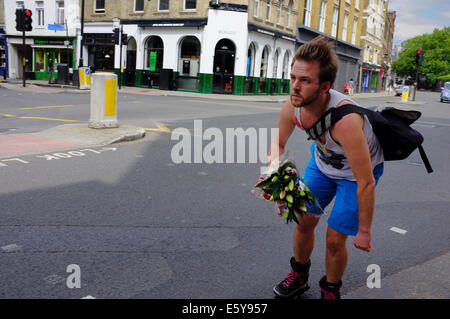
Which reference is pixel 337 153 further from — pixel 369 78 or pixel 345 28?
pixel 369 78

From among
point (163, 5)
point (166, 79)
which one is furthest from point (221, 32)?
point (163, 5)

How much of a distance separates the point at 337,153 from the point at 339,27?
42942 mm

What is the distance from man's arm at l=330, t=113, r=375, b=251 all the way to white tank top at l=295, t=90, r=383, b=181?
0.42ft

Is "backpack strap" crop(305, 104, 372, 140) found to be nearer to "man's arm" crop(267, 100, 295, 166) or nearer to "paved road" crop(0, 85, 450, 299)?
"man's arm" crop(267, 100, 295, 166)

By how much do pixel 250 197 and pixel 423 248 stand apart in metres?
2.04

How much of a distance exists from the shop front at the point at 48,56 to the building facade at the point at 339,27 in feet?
60.4

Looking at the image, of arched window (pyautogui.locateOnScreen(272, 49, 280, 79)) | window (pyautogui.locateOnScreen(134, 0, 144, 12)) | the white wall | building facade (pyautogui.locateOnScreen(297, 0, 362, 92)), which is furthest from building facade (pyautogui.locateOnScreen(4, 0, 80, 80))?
building facade (pyautogui.locateOnScreen(297, 0, 362, 92))

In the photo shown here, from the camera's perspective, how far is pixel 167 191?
5113mm

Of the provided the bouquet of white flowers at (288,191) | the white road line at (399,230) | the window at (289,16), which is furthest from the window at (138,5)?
the bouquet of white flowers at (288,191)

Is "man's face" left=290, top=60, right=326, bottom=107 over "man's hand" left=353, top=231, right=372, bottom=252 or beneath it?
over

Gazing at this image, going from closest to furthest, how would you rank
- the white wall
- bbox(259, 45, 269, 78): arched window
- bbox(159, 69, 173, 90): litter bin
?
the white wall < bbox(159, 69, 173, 90): litter bin < bbox(259, 45, 269, 78): arched window

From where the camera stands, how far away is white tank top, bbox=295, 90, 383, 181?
242 cm

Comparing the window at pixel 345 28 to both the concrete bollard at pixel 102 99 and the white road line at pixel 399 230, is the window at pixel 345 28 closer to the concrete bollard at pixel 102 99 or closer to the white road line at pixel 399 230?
the concrete bollard at pixel 102 99

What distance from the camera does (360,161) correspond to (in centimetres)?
225
